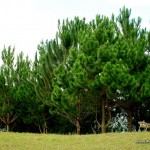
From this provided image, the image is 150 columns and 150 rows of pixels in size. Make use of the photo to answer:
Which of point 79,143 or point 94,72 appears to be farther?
point 94,72

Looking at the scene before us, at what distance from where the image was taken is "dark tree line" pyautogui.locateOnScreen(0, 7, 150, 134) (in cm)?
1756

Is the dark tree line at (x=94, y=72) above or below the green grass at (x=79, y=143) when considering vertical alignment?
above

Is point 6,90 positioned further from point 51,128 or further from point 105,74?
point 105,74

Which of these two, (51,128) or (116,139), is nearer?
(116,139)

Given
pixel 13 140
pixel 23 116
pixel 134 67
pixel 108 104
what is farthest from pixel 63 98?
pixel 23 116

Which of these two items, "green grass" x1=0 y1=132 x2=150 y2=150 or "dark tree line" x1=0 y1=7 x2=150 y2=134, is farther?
"dark tree line" x1=0 y1=7 x2=150 y2=134

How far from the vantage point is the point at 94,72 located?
18.0 m

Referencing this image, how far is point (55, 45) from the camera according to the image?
846 inches

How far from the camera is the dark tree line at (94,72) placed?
17.6m

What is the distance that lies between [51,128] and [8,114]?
12.1ft

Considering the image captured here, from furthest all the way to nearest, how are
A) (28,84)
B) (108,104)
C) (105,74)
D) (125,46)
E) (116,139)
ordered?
(28,84)
(108,104)
(125,46)
(105,74)
(116,139)

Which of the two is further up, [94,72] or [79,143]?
[94,72]

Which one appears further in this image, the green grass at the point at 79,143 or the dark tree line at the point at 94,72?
the dark tree line at the point at 94,72

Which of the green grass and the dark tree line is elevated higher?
the dark tree line
